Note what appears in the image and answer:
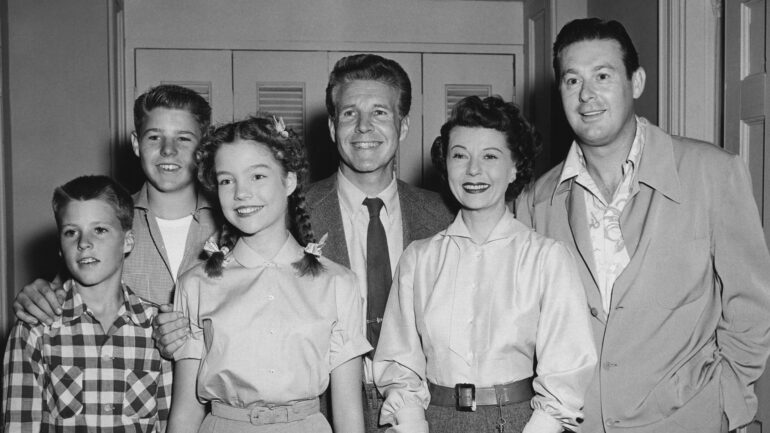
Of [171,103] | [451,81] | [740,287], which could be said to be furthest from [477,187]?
[451,81]

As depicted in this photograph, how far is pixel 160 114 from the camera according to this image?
2365 millimetres

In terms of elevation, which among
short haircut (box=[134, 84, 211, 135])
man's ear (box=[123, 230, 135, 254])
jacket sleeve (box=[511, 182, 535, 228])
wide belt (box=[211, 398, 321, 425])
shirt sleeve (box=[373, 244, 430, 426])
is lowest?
wide belt (box=[211, 398, 321, 425])

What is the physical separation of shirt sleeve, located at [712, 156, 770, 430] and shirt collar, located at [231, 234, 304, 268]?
1207 millimetres

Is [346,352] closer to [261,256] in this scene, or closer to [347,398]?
[347,398]

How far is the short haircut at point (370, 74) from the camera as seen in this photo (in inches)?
95.8

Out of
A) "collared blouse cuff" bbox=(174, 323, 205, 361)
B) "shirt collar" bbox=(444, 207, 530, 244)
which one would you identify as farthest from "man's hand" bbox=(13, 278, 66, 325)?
"shirt collar" bbox=(444, 207, 530, 244)

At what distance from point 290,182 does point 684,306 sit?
1.18 metres

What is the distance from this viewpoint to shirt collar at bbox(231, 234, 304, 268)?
6.68ft

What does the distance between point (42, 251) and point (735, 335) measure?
3489mm

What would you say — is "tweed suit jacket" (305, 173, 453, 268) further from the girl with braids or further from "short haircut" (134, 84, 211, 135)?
"short haircut" (134, 84, 211, 135)

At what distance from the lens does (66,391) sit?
6.73 ft

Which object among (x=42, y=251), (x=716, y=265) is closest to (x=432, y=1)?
(x=42, y=251)

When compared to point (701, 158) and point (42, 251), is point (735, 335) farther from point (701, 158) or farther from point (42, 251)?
point (42, 251)

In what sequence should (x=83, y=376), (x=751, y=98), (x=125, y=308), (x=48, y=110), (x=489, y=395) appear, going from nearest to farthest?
(x=489, y=395) < (x=83, y=376) < (x=125, y=308) < (x=751, y=98) < (x=48, y=110)
